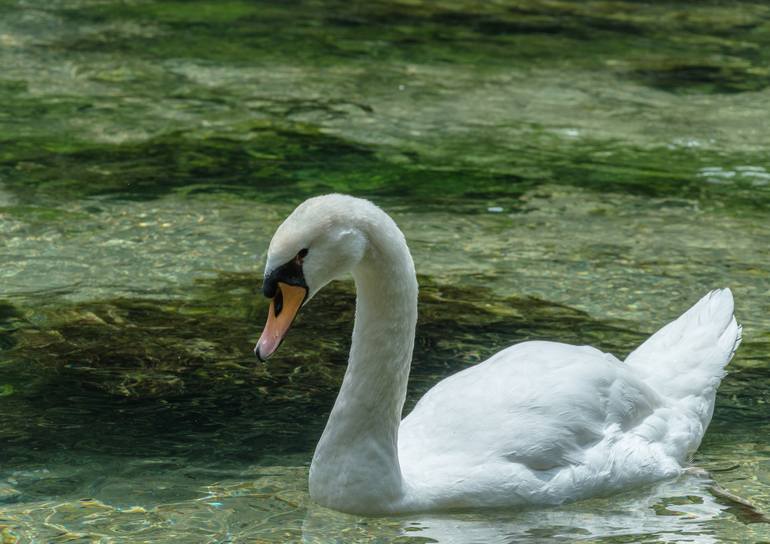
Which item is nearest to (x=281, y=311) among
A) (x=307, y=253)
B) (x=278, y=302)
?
(x=278, y=302)

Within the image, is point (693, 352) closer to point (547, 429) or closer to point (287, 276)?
point (547, 429)

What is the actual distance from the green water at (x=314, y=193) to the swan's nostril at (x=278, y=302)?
697mm

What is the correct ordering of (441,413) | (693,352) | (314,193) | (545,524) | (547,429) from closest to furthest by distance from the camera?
(545,524) → (547,429) → (441,413) → (693,352) → (314,193)

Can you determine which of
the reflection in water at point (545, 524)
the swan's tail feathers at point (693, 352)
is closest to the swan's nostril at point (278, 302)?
the reflection in water at point (545, 524)

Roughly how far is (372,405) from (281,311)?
1.56 ft

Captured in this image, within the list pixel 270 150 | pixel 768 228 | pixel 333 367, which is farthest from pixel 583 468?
pixel 270 150

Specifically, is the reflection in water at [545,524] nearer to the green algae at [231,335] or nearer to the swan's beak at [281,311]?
the swan's beak at [281,311]

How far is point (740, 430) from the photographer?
5828 mm

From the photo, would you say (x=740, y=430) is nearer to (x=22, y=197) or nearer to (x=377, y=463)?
(x=377, y=463)

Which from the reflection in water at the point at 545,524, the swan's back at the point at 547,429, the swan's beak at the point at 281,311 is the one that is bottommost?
the reflection in water at the point at 545,524

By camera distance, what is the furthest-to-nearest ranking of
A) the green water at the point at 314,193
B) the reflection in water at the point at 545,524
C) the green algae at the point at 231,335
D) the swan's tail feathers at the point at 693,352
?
1. the green algae at the point at 231,335
2. the swan's tail feathers at the point at 693,352
3. the green water at the point at 314,193
4. the reflection in water at the point at 545,524

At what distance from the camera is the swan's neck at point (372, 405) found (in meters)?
4.88

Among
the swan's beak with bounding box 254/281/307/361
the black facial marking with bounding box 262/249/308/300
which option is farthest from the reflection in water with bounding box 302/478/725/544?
the black facial marking with bounding box 262/249/308/300

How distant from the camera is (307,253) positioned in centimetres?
466
